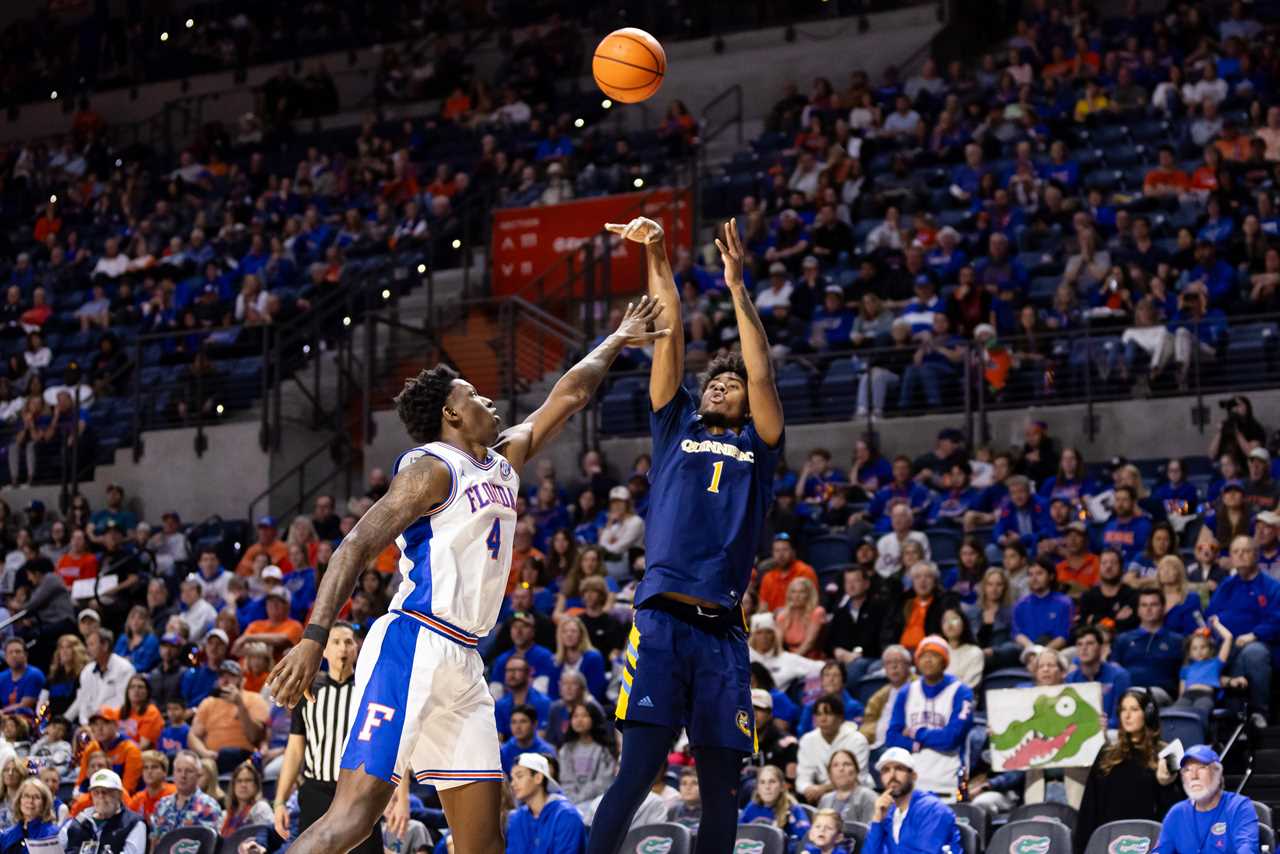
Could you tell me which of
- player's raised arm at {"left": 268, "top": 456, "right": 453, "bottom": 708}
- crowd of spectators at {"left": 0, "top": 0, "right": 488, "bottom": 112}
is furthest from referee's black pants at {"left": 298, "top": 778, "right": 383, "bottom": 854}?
crowd of spectators at {"left": 0, "top": 0, "right": 488, "bottom": 112}

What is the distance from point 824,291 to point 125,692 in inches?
330

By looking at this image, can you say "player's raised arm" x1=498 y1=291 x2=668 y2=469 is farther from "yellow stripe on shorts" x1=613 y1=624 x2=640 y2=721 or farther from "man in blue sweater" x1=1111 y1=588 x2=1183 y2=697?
"man in blue sweater" x1=1111 y1=588 x2=1183 y2=697

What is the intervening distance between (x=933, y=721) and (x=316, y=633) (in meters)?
7.24

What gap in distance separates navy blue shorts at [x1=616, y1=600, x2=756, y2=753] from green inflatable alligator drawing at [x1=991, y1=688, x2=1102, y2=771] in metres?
5.20

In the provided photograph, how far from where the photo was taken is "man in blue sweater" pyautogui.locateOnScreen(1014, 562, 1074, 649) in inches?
544

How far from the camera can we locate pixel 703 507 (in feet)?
24.6

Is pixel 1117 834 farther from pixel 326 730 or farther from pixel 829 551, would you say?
pixel 829 551

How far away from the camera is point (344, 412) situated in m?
22.1

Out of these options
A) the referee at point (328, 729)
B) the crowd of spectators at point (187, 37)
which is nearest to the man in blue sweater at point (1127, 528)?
the referee at point (328, 729)

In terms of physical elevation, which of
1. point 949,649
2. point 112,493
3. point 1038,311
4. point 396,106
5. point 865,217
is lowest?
point 949,649

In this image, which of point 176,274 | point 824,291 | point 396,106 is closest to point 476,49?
point 396,106

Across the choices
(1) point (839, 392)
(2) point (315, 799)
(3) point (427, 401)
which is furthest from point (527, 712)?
(1) point (839, 392)

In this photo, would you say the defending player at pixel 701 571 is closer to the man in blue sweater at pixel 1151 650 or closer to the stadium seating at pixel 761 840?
the stadium seating at pixel 761 840

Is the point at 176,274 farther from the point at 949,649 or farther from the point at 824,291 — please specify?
the point at 949,649
